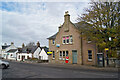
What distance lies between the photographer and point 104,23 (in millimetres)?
20172

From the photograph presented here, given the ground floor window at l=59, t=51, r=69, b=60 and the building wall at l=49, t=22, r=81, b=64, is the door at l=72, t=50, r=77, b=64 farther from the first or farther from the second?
the ground floor window at l=59, t=51, r=69, b=60

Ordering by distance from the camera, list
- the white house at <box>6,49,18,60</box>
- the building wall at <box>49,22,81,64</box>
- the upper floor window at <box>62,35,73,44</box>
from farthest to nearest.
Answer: the white house at <box>6,49,18,60</box> → the upper floor window at <box>62,35,73,44</box> → the building wall at <box>49,22,81,64</box>

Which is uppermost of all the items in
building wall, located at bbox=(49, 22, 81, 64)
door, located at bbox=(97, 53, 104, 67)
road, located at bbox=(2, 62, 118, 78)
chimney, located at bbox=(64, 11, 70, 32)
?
chimney, located at bbox=(64, 11, 70, 32)

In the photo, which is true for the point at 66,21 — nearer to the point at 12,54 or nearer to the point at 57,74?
the point at 57,74

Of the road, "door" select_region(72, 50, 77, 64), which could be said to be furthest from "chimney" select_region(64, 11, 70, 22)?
the road

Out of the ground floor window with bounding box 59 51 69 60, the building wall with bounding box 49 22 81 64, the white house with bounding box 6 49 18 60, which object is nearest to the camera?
the building wall with bounding box 49 22 81 64

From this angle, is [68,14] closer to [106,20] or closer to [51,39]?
[51,39]

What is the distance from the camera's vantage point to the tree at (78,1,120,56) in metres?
19.2

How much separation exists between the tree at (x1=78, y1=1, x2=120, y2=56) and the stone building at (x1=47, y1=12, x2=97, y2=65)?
474cm

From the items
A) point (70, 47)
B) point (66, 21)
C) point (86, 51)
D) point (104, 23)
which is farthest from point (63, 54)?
point (104, 23)

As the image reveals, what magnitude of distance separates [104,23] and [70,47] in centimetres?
1037

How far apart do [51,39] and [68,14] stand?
8149 millimetres

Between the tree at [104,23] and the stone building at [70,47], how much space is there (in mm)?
4743

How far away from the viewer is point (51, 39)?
33531 mm
